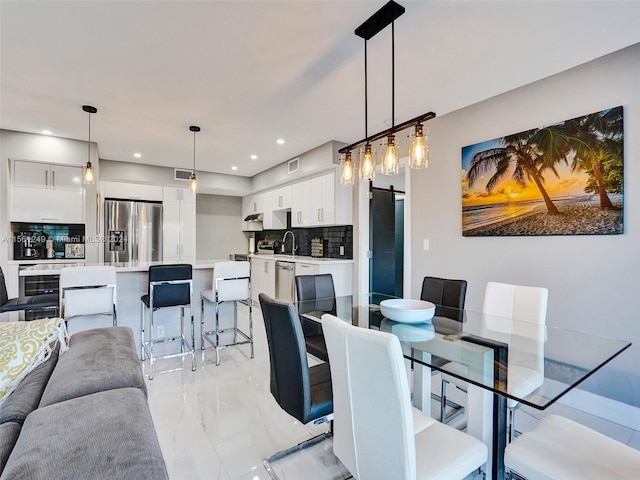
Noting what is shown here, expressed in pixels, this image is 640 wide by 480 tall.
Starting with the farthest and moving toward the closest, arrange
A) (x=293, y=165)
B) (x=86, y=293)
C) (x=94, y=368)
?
1. (x=293, y=165)
2. (x=86, y=293)
3. (x=94, y=368)

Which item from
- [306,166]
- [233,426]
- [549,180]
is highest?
[306,166]

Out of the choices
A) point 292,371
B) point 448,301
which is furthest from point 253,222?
point 292,371

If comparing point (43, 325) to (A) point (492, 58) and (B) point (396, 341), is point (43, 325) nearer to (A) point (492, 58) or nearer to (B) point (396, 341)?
(B) point (396, 341)

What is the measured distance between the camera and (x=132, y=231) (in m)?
5.55

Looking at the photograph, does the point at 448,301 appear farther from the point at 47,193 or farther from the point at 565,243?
the point at 47,193

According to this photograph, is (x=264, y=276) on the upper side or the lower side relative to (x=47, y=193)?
lower

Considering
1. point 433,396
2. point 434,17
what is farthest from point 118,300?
point 434,17

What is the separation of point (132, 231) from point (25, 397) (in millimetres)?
4959

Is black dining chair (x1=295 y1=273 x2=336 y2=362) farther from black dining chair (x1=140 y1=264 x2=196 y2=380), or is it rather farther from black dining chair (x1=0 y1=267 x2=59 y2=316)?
black dining chair (x1=0 y1=267 x2=59 y2=316)

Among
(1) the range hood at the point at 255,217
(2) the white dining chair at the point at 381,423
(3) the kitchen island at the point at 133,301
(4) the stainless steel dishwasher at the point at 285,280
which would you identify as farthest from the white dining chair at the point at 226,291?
(1) the range hood at the point at 255,217

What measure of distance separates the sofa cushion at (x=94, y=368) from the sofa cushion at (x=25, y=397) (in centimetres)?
3

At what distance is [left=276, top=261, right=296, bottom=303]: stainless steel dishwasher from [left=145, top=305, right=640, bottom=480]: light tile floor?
6.66ft

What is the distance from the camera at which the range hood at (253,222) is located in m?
6.60

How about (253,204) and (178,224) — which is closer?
(178,224)
